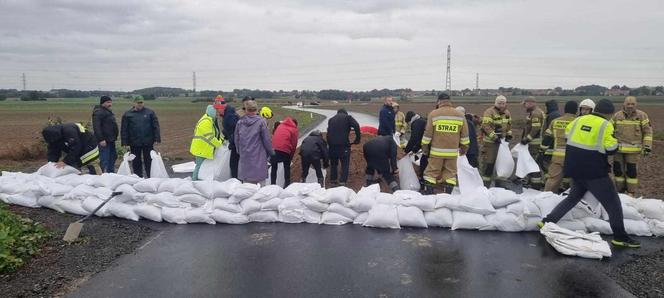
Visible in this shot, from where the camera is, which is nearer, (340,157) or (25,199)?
(25,199)

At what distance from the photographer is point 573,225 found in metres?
5.70

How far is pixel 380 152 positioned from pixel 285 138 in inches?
61.0

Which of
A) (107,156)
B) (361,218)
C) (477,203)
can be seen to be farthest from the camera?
(107,156)

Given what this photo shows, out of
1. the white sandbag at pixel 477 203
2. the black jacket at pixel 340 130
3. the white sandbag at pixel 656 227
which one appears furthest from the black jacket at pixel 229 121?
the white sandbag at pixel 656 227

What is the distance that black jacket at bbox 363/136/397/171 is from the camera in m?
7.41

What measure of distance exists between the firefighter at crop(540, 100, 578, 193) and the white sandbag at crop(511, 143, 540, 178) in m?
0.34

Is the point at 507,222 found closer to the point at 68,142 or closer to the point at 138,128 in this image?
the point at 138,128

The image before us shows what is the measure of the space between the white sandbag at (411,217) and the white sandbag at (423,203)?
54 mm

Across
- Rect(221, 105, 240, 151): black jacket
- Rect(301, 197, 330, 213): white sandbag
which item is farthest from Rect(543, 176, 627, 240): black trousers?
Rect(221, 105, 240, 151): black jacket

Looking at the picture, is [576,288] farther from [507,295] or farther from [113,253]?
[113,253]

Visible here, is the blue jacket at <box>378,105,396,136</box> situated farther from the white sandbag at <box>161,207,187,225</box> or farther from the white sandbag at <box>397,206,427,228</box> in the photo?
the white sandbag at <box>161,207,187,225</box>

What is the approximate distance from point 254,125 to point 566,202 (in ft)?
14.3

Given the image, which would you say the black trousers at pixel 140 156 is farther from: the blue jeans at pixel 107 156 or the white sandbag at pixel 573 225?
the white sandbag at pixel 573 225

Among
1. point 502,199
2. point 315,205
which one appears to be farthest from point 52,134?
point 502,199
